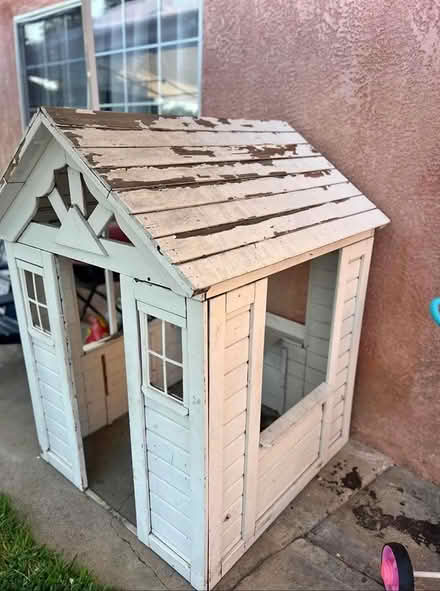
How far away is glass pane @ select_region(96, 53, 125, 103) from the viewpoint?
5309 millimetres

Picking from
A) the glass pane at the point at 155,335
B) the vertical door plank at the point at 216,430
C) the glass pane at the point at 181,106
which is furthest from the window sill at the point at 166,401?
the glass pane at the point at 181,106

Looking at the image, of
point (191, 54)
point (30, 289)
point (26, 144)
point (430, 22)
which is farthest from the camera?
point (191, 54)

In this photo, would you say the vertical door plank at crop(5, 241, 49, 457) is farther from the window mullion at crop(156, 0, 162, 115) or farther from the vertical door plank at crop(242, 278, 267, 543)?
the window mullion at crop(156, 0, 162, 115)

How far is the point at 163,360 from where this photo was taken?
2.29 meters

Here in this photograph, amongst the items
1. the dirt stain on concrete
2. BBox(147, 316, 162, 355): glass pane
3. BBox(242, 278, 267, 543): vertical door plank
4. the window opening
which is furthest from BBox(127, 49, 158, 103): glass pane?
the dirt stain on concrete

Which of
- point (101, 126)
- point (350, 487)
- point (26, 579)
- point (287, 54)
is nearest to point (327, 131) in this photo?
point (287, 54)

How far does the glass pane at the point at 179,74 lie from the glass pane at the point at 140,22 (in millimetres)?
316

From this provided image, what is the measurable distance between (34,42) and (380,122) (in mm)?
5321

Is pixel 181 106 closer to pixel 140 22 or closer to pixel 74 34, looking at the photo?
pixel 140 22

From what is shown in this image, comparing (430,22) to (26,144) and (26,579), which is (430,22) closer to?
(26,144)

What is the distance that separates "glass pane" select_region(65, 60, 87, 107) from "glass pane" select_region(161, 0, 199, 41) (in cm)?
170

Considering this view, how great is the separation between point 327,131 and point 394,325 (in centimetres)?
167

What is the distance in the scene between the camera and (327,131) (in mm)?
3482

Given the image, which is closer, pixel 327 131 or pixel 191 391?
pixel 191 391
